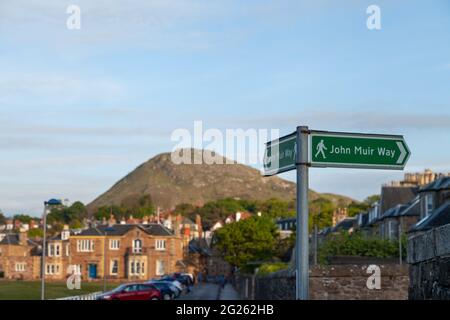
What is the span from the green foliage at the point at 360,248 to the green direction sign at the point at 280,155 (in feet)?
106

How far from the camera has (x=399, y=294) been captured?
2328 centimetres

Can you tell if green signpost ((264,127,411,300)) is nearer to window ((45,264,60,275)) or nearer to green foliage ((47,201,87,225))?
window ((45,264,60,275))

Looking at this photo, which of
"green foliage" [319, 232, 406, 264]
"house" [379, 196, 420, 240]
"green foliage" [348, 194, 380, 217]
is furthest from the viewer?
"green foliage" [348, 194, 380, 217]

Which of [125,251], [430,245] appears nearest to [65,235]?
[125,251]

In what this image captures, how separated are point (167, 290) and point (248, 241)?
2192 inches

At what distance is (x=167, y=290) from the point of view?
50156mm

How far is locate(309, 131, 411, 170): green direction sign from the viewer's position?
782 cm

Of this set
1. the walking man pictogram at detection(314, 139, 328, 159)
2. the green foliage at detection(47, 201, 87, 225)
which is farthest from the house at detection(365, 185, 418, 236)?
the green foliage at detection(47, 201, 87, 225)

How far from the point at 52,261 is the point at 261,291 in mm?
86332

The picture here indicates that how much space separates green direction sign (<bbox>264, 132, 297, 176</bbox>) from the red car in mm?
36391
